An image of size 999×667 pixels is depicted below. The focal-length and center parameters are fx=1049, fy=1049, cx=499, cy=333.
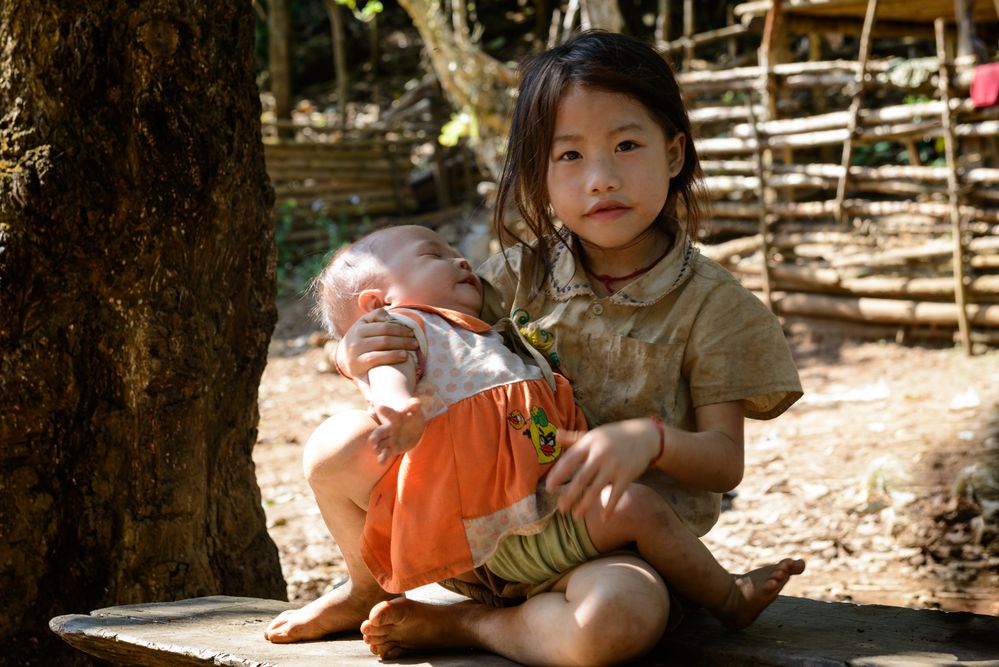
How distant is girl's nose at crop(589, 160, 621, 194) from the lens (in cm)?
196

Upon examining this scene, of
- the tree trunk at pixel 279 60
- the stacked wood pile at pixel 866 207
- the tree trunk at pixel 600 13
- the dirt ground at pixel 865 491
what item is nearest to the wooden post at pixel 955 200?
the stacked wood pile at pixel 866 207

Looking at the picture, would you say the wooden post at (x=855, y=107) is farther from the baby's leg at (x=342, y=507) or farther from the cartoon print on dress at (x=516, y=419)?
the baby's leg at (x=342, y=507)

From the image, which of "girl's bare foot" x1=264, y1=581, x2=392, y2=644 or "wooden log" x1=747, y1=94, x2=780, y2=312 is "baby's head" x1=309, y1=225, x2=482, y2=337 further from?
"wooden log" x1=747, y1=94, x2=780, y2=312

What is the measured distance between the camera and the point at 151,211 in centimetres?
245

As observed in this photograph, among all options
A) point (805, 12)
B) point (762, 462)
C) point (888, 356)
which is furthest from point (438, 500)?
point (805, 12)

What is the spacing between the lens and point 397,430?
1.66m

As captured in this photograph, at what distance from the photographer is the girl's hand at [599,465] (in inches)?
63.7

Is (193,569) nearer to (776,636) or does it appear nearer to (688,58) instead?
(776,636)

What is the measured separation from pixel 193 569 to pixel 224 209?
898 millimetres

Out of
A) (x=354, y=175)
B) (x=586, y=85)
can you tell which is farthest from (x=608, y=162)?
(x=354, y=175)

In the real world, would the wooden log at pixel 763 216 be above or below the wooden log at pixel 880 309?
above

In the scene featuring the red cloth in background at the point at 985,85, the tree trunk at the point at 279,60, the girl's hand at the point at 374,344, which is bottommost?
the girl's hand at the point at 374,344

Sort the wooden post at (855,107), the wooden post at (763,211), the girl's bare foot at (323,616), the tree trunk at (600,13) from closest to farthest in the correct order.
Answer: the girl's bare foot at (323,616), the tree trunk at (600,13), the wooden post at (855,107), the wooden post at (763,211)

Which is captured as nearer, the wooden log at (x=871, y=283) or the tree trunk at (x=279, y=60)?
the wooden log at (x=871, y=283)
